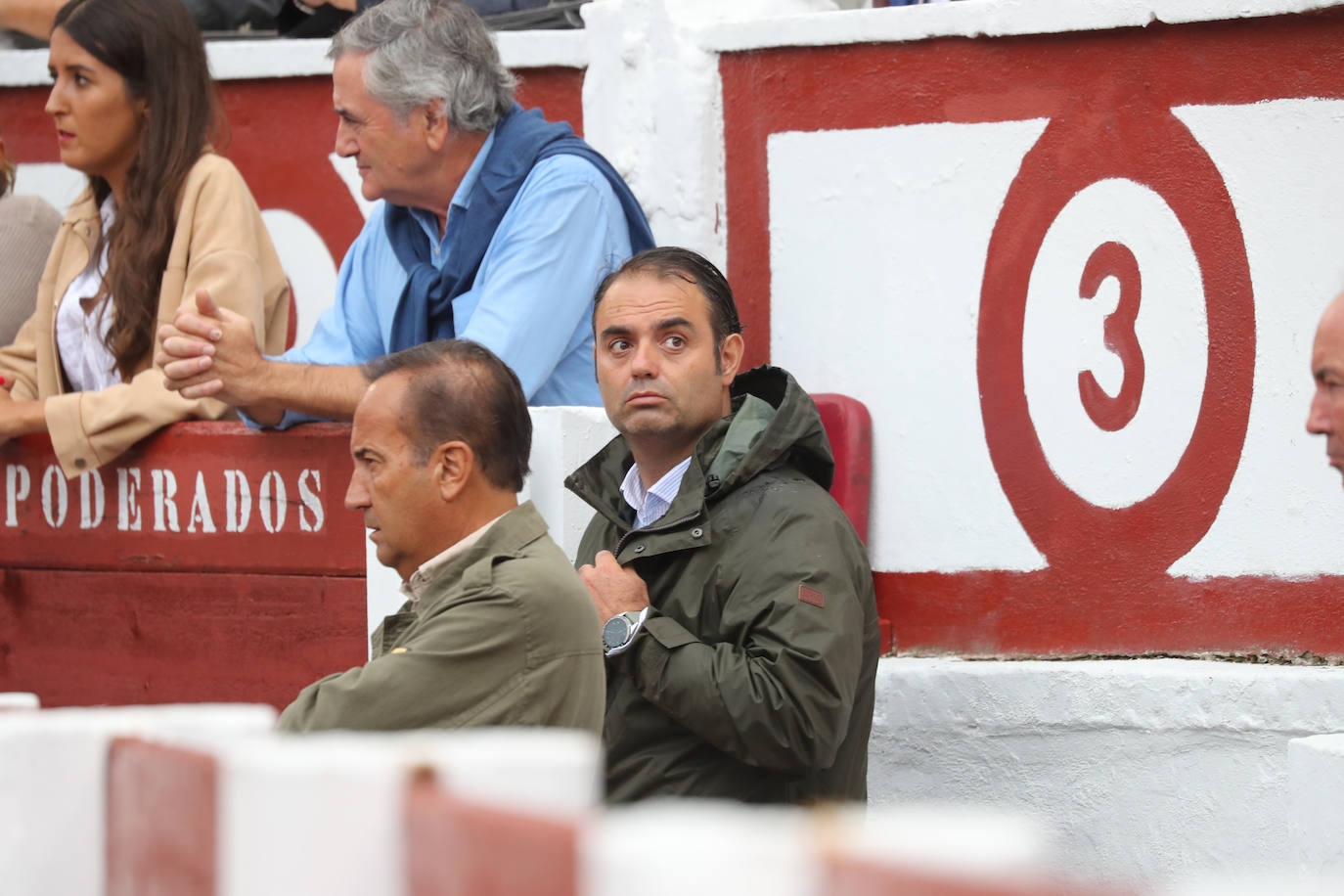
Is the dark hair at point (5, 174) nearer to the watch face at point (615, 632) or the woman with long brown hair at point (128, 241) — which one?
the woman with long brown hair at point (128, 241)

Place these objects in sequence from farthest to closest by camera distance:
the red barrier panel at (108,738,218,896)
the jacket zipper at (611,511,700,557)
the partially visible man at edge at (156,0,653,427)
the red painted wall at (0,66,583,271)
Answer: the red painted wall at (0,66,583,271)
the partially visible man at edge at (156,0,653,427)
the jacket zipper at (611,511,700,557)
the red barrier panel at (108,738,218,896)

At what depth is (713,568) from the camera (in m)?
3.18

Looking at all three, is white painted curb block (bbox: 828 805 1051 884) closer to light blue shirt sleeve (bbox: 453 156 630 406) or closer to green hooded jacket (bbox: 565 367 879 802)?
green hooded jacket (bbox: 565 367 879 802)

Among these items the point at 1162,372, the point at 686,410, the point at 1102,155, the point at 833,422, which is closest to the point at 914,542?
the point at 833,422

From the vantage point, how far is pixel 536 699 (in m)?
2.55

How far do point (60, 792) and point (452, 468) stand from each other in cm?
114

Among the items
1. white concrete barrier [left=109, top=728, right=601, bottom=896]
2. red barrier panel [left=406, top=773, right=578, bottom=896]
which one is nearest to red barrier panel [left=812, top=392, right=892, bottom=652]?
white concrete barrier [left=109, top=728, right=601, bottom=896]

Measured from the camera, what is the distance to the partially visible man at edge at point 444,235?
4.07 meters

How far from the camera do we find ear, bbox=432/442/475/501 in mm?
2811

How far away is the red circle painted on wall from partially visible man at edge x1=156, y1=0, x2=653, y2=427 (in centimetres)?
88

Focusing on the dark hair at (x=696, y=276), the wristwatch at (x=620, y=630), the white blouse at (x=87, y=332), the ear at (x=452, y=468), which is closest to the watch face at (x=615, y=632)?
the wristwatch at (x=620, y=630)

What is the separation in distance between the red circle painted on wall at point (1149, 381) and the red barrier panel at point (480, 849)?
3100mm

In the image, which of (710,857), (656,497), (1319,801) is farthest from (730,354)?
(710,857)

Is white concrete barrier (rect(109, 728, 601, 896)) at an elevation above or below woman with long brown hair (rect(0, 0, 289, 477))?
below
